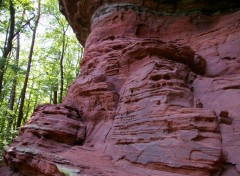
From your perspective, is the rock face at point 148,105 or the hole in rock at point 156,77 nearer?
the rock face at point 148,105

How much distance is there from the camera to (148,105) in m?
5.80

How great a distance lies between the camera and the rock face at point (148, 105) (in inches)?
190

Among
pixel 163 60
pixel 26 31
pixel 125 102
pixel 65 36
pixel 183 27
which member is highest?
pixel 65 36

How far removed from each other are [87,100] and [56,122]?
1175mm

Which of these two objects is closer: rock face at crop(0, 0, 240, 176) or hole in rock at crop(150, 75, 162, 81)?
rock face at crop(0, 0, 240, 176)

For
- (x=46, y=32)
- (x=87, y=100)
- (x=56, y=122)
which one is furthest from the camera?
(x=46, y=32)

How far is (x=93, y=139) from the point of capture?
681cm

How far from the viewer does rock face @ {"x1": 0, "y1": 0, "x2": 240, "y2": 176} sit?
4.82 metres

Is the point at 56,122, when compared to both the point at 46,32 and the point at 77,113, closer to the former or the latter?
the point at 77,113

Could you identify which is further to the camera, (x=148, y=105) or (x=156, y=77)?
(x=156, y=77)

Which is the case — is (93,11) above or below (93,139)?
above

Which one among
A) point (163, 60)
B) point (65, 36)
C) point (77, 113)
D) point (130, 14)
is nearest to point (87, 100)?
point (77, 113)

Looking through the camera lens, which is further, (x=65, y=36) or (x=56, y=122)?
(x=65, y=36)

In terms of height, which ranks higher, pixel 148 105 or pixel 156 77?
pixel 156 77
